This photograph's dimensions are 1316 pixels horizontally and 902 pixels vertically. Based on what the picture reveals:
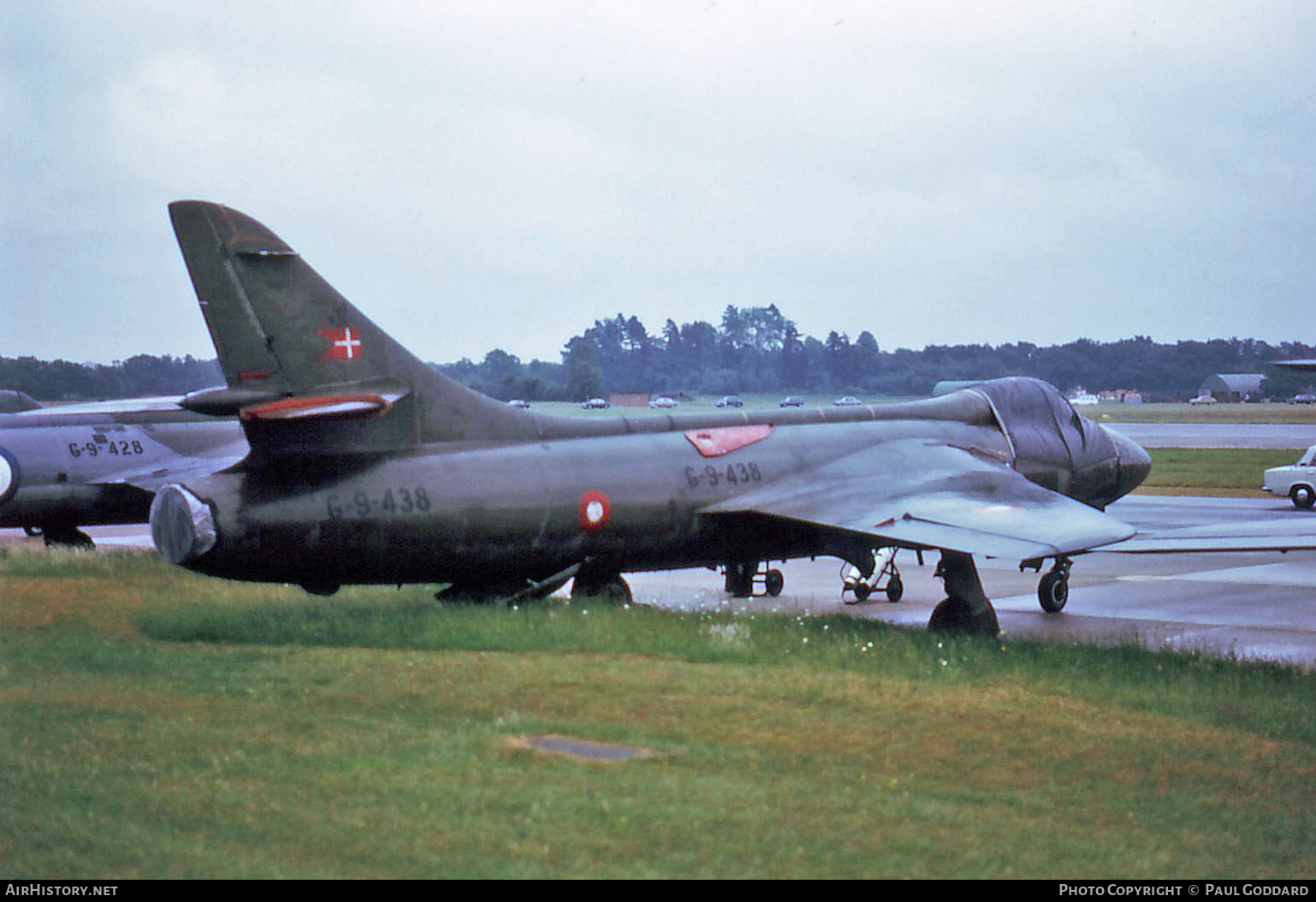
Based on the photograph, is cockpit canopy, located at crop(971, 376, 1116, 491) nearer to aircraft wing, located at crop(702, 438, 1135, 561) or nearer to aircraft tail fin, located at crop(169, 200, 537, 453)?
aircraft wing, located at crop(702, 438, 1135, 561)

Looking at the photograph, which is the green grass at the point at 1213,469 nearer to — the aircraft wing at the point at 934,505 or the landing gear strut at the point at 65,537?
the aircraft wing at the point at 934,505

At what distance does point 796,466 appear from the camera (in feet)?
60.7

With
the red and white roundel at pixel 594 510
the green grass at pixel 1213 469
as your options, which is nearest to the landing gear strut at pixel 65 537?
the red and white roundel at pixel 594 510

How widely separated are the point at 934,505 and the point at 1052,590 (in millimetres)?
3636

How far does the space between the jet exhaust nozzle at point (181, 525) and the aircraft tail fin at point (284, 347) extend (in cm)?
92

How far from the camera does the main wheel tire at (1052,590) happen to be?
19.8m

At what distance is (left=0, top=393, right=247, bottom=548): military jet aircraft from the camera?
26578 mm

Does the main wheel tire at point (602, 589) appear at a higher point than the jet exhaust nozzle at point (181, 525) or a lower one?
lower

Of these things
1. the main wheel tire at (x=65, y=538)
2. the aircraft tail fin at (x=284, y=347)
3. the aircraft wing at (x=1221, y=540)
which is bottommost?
the main wheel tire at (x=65, y=538)

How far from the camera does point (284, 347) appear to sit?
1434cm

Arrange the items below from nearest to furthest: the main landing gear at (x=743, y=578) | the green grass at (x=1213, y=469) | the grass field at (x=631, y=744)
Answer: the grass field at (x=631, y=744), the main landing gear at (x=743, y=578), the green grass at (x=1213, y=469)

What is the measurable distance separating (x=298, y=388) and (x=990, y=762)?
8080 millimetres

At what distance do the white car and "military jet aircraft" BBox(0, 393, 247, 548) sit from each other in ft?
84.5
